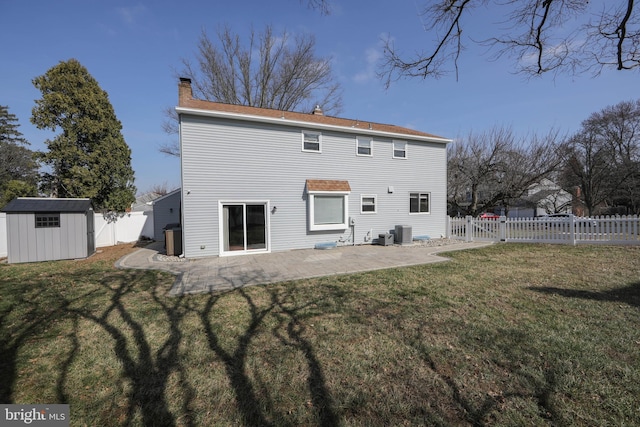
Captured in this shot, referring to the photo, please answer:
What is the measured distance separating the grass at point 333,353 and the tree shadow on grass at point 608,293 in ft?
0.17

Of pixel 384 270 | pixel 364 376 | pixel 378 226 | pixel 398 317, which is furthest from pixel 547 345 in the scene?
pixel 378 226

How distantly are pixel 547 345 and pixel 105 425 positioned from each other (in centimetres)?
484

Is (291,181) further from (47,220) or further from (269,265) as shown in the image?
(47,220)

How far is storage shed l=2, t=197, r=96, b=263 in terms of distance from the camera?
931 centimetres

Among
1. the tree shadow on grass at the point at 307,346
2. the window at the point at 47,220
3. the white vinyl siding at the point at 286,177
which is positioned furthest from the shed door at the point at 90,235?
the tree shadow on grass at the point at 307,346

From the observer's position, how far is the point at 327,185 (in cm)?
1182

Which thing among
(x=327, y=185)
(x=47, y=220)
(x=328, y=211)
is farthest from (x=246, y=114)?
(x=47, y=220)

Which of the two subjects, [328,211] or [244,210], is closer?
[244,210]

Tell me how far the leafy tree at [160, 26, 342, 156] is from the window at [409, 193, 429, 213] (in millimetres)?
14022

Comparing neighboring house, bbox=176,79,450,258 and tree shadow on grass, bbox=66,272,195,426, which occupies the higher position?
neighboring house, bbox=176,79,450,258

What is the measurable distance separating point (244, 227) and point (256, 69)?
16.7 m

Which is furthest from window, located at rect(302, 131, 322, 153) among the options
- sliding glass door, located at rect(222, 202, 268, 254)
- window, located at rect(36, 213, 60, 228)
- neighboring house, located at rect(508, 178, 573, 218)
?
neighboring house, located at rect(508, 178, 573, 218)

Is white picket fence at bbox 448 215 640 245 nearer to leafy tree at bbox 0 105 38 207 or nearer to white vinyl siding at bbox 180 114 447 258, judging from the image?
white vinyl siding at bbox 180 114 447 258

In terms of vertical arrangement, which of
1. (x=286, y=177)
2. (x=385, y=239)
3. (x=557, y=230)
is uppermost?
(x=286, y=177)
